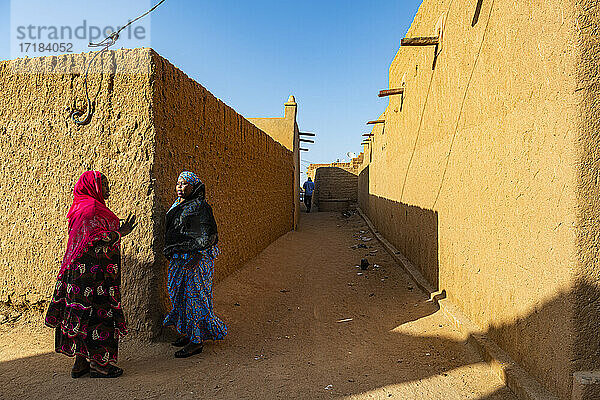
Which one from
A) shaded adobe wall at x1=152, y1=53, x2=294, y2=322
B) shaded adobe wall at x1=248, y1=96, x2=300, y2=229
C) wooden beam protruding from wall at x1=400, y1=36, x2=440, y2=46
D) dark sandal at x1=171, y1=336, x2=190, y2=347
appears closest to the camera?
dark sandal at x1=171, y1=336, x2=190, y2=347

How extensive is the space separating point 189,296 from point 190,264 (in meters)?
0.26

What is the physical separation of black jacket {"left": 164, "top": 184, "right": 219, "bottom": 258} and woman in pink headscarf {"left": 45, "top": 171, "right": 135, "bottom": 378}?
0.45 m

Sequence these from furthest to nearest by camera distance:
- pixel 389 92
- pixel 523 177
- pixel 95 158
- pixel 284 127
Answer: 1. pixel 284 127
2. pixel 389 92
3. pixel 95 158
4. pixel 523 177

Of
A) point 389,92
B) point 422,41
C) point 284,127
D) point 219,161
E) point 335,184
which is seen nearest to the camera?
point 422,41

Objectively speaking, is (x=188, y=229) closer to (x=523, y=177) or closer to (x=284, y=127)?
(x=523, y=177)

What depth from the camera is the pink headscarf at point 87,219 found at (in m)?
2.79

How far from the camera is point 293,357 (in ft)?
11.2

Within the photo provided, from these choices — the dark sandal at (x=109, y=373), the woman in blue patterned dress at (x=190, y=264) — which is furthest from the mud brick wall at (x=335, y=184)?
the dark sandal at (x=109, y=373)

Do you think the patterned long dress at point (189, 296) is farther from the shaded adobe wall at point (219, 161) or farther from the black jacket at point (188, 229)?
the shaded adobe wall at point (219, 161)

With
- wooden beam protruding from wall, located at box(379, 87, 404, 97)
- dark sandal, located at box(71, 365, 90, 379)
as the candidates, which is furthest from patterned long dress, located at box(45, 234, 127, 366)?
wooden beam protruding from wall, located at box(379, 87, 404, 97)

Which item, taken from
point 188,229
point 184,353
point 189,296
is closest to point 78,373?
point 184,353

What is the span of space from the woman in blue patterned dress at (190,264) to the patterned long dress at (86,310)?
53 centimetres

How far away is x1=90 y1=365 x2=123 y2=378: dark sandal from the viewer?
2834 mm

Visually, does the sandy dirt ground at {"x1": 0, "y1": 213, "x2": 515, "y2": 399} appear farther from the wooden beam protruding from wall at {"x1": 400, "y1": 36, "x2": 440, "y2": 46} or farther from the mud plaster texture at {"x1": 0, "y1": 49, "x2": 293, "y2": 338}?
the wooden beam protruding from wall at {"x1": 400, "y1": 36, "x2": 440, "y2": 46}
